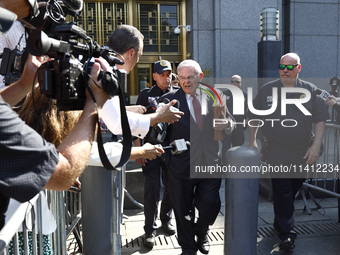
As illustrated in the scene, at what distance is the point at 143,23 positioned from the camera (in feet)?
42.7

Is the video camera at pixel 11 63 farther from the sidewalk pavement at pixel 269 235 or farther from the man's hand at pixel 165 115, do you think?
the sidewalk pavement at pixel 269 235

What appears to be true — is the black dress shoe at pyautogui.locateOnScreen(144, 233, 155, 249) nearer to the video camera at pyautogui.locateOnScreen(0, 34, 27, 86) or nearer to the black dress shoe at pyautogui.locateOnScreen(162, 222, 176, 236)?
the black dress shoe at pyautogui.locateOnScreen(162, 222, 176, 236)

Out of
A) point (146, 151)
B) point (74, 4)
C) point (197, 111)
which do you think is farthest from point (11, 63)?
point (197, 111)

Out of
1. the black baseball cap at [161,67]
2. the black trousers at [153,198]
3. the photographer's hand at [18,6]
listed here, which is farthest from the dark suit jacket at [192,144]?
the photographer's hand at [18,6]

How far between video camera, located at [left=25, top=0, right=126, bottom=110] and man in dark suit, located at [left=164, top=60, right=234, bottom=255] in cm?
210

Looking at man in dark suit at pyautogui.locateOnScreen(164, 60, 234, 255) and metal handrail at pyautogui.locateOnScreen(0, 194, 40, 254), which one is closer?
metal handrail at pyautogui.locateOnScreen(0, 194, 40, 254)

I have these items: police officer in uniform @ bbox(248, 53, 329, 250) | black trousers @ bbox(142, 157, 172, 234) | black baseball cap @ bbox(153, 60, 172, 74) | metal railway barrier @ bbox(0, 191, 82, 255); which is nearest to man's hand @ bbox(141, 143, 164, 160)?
metal railway barrier @ bbox(0, 191, 82, 255)

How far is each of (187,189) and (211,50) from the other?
937cm

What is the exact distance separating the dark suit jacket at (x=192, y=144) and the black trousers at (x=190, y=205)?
0.44ft

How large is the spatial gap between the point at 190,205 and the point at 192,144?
24.7 inches

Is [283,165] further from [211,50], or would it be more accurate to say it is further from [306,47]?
[306,47]

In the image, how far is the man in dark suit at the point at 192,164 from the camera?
3.74 meters

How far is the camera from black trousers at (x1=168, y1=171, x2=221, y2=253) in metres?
3.74

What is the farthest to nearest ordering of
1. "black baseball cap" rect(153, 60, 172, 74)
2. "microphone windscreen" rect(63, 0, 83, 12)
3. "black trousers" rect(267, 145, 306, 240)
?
"black baseball cap" rect(153, 60, 172, 74)
"black trousers" rect(267, 145, 306, 240)
"microphone windscreen" rect(63, 0, 83, 12)
